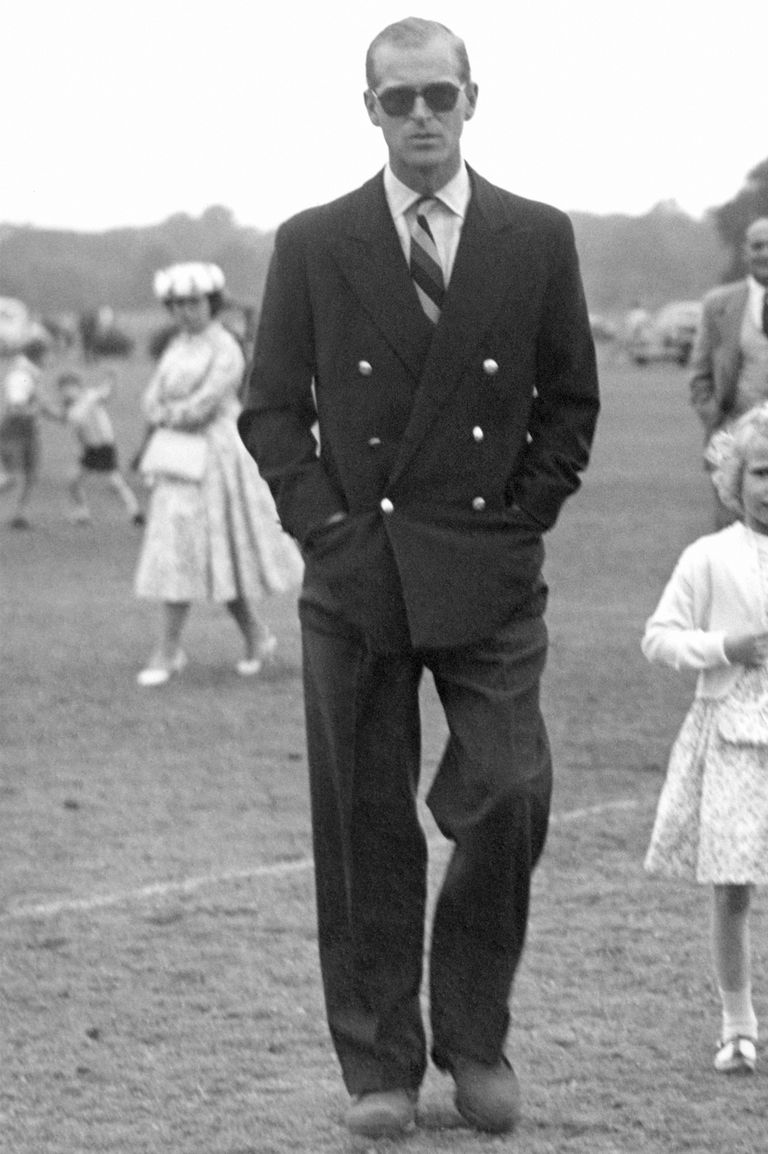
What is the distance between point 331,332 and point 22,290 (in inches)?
3541

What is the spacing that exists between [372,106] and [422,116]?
146mm

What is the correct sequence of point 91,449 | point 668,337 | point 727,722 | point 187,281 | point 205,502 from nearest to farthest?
point 727,722
point 187,281
point 205,502
point 91,449
point 668,337

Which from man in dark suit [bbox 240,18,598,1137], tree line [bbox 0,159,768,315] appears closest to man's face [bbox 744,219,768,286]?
man in dark suit [bbox 240,18,598,1137]

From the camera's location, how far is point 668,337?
78.1 meters

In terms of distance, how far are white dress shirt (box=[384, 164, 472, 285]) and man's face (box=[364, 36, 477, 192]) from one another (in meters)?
0.03

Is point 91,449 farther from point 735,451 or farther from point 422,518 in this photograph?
point 422,518

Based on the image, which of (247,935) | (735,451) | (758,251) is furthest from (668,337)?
(735,451)

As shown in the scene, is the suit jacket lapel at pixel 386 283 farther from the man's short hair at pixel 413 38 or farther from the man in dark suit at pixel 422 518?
the man's short hair at pixel 413 38

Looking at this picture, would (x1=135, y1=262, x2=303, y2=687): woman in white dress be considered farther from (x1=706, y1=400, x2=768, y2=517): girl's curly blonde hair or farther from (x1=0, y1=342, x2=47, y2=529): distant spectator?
(x1=0, y1=342, x2=47, y2=529): distant spectator

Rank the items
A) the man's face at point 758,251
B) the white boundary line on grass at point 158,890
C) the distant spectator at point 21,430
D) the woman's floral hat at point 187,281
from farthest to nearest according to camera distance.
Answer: the distant spectator at point 21,430 → the woman's floral hat at point 187,281 → the man's face at point 758,251 → the white boundary line on grass at point 158,890

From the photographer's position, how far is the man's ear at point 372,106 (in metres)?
Result: 5.12

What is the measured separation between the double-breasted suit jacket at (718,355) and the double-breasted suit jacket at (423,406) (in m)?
5.90

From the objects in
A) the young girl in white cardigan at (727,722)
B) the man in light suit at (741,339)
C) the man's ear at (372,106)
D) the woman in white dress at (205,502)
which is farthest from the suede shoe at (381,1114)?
the woman in white dress at (205,502)

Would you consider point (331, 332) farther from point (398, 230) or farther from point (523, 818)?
point (523, 818)
